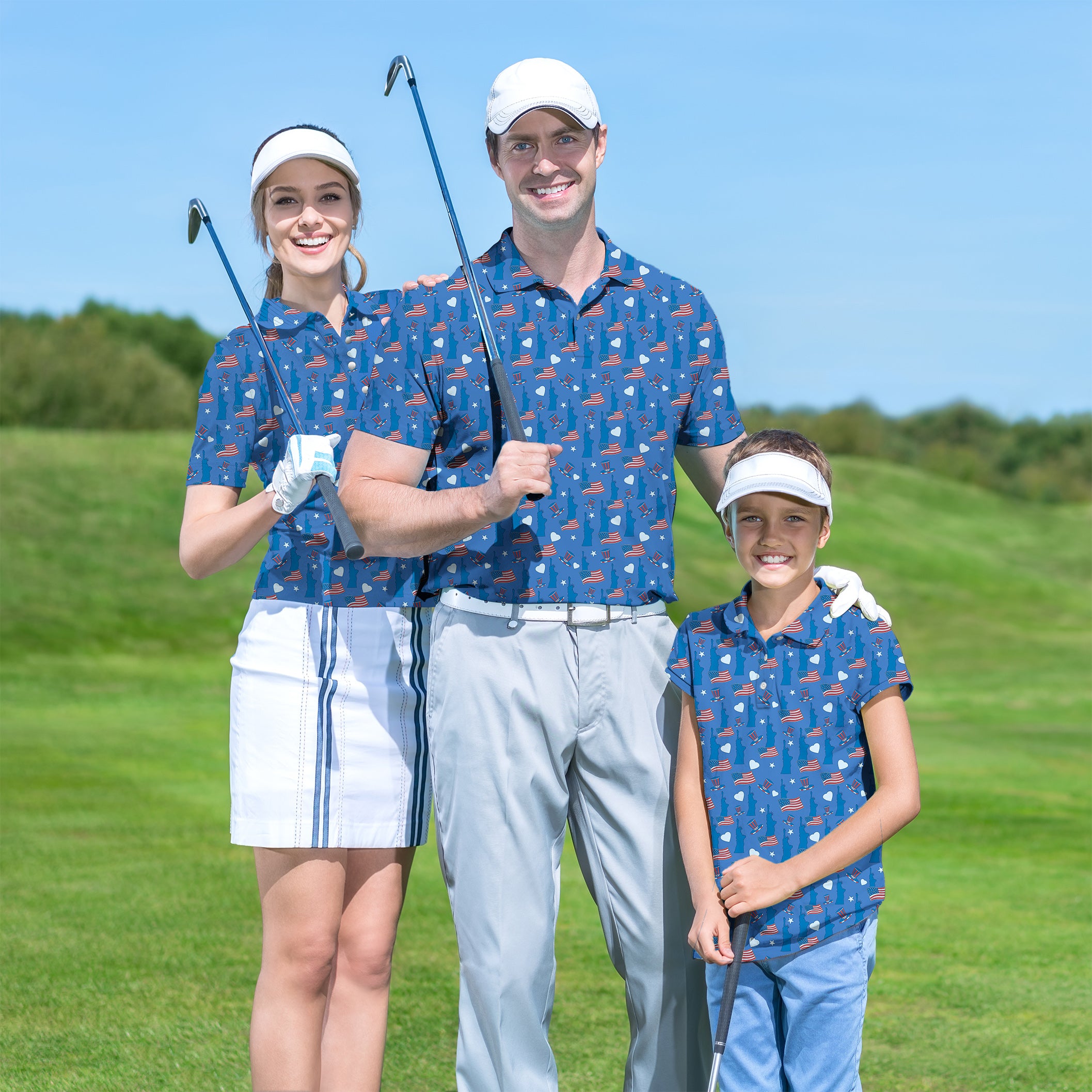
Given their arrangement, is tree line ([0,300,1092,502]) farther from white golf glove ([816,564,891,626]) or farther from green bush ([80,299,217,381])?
white golf glove ([816,564,891,626])

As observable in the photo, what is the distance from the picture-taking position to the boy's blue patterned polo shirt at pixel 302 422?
2.83 metres

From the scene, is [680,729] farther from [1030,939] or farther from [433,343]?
[1030,939]

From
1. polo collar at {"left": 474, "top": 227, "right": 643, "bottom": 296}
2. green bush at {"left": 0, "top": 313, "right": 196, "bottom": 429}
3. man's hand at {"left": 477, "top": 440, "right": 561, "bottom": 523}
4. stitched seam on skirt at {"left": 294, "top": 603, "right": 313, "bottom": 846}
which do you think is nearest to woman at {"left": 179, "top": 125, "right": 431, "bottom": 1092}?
stitched seam on skirt at {"left": 294, "top": 603, "right": 313, "bottom": 846}

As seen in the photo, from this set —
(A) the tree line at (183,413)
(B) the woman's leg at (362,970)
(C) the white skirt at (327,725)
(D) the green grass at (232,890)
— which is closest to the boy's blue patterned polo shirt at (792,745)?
(C) the white skirt at (327,725)

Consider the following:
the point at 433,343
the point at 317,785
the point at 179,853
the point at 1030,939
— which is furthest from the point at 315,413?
the point at 179,853

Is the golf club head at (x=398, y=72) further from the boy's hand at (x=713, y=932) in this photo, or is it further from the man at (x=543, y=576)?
the boy's hand at (x=713, y=932)

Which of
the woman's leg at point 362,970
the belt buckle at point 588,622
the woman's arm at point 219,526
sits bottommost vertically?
the woman's leg at point 362,970

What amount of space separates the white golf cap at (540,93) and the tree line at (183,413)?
35257 millimetres

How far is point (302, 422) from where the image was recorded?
2.87m

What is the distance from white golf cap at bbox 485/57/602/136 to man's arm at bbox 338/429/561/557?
0.62m

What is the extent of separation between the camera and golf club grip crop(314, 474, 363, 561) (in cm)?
253

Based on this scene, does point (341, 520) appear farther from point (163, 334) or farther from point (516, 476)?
point (163, 334)

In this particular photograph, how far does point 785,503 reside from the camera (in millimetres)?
2652

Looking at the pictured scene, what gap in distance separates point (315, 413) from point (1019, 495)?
50833 millimetres
